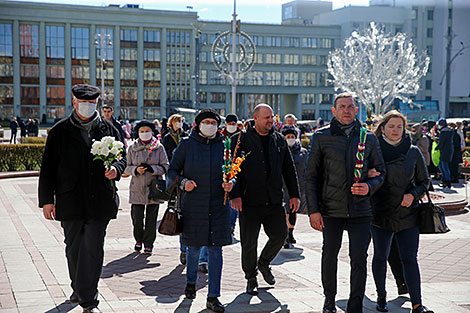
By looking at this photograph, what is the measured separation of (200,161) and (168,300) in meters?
1.38

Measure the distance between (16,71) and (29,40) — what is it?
455 cm

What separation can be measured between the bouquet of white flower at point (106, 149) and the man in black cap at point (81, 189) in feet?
0.47

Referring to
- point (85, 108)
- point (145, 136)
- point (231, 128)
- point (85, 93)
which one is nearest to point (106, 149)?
point (85, 108)

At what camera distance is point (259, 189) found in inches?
258

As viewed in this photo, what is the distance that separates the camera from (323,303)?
612 centimetres

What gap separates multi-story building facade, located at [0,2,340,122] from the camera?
86500mm

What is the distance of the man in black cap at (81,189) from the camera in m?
5.61

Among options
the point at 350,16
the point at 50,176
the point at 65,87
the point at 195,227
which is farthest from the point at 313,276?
the point at 350,16

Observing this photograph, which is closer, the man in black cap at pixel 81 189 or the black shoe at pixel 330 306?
the man in black cap at pixel 81 189

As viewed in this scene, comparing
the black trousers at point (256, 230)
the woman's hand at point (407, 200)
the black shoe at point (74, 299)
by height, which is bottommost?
the black shoe at point (74, 299)

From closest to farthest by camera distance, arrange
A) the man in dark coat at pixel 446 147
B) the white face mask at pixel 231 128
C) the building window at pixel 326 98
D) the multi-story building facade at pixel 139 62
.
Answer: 1. the white face mask at pixel 231 128
2. the man in dark coat at pixel 446 147
3. the multi-story building facade at pixel 139 62
4. the building window at pixel 326 98

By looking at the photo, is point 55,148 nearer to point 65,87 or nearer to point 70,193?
point 70,193

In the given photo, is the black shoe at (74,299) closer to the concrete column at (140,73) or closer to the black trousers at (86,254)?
the black trousers at (86,254)

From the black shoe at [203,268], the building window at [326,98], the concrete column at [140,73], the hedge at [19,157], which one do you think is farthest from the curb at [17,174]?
the building window at [326,98]
